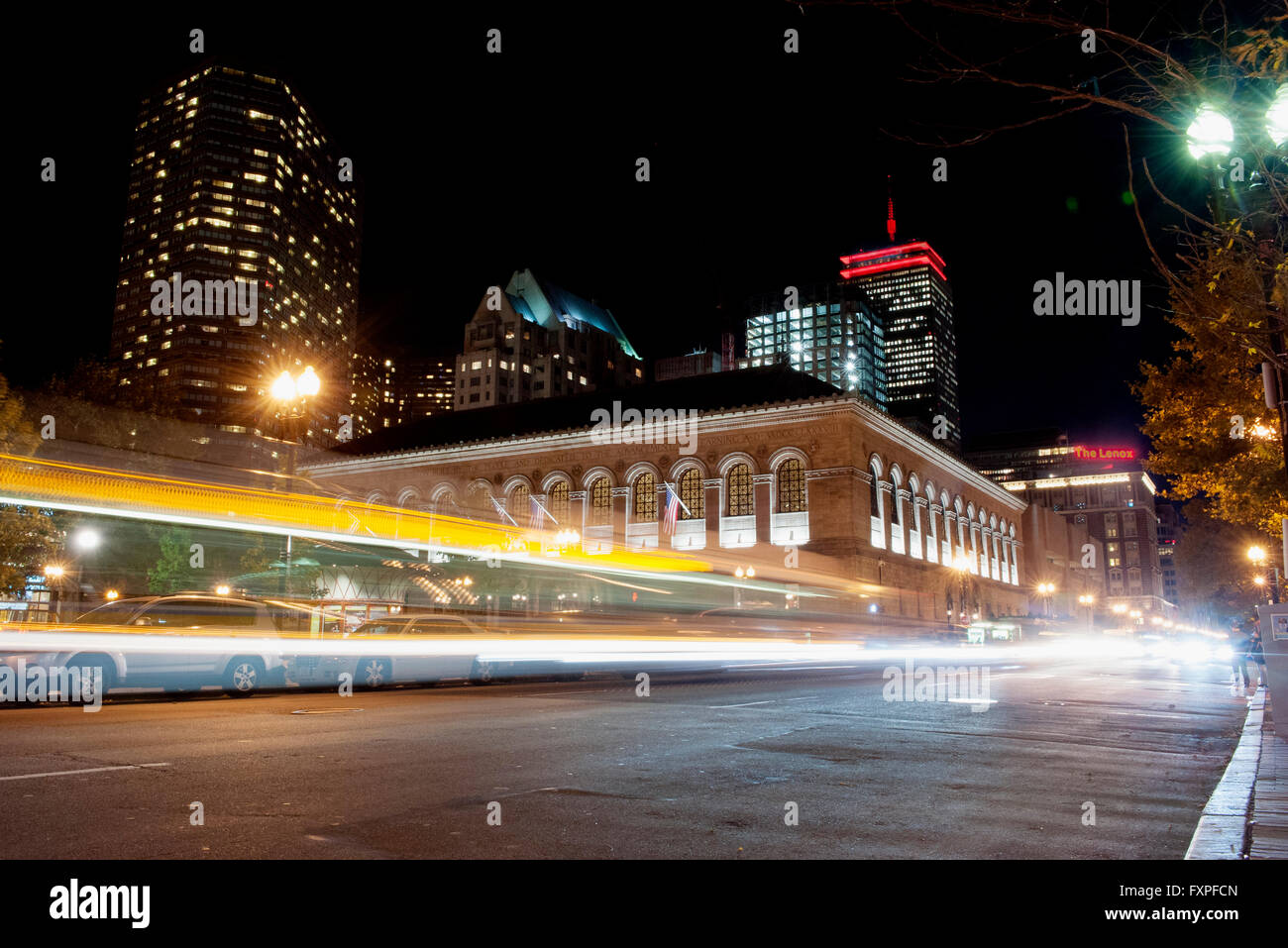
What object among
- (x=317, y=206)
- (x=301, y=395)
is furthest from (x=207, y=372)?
(x=301, y=395)

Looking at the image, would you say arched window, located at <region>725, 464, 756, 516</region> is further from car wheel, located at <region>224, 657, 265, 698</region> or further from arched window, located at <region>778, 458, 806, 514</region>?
car wheel, located at <region>224, 657, 265, 698</region>

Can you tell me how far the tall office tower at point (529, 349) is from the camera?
130625 mm

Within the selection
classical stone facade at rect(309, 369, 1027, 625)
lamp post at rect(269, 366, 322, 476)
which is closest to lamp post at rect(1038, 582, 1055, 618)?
classical stone facade at rect(309, 369, 1027, 625)

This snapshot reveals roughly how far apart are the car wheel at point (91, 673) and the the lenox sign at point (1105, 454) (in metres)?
172

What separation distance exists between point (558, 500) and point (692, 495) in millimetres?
9040

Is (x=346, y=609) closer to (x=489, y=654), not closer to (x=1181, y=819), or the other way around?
(x=489, y=654)

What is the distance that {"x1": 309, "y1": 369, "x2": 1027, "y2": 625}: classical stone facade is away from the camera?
46.8 metres

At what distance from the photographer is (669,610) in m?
21.8

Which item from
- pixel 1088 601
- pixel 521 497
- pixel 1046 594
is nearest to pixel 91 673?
pixel 521 497

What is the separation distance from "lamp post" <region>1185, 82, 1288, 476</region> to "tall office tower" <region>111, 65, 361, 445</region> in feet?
411

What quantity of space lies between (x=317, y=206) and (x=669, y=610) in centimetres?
16228

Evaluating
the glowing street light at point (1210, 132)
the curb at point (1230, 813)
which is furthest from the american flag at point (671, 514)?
the glowing street light at point (1210, 132)

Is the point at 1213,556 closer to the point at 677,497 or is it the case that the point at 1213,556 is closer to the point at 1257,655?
the point at 677,497

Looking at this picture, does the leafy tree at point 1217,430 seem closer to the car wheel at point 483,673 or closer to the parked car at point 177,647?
the car wheel at point 483,673
